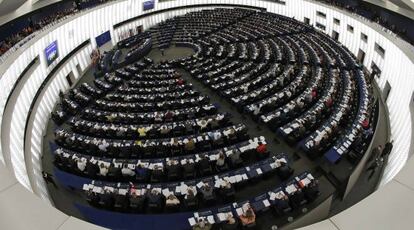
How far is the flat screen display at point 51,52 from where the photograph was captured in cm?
2347

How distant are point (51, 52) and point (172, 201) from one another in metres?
18.5

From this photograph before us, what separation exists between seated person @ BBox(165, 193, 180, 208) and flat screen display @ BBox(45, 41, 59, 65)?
1750cm

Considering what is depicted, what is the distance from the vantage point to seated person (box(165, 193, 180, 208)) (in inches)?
468

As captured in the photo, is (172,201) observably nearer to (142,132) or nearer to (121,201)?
(121,201)

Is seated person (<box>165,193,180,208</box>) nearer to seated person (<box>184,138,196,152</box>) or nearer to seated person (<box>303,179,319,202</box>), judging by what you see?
seated person (<box>184,138,196,152</box>)

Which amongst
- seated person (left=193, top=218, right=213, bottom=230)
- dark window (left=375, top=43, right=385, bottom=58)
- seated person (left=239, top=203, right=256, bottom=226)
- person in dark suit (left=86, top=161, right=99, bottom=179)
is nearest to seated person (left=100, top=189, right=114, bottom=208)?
person in dark suit (left=86, top=161, right=99, bottom=179)

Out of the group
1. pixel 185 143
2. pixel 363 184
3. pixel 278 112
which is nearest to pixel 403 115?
pixel 363 184

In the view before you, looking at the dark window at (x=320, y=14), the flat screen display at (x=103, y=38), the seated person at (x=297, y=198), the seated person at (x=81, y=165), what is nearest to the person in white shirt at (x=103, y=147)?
the seated person at (x=81, y=165)

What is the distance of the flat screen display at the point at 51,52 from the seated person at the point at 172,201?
1750 centimetres

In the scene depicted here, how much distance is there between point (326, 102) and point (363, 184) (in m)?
5.65

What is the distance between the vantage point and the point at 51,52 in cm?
2416

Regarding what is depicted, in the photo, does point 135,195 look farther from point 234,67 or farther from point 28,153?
point 234,67

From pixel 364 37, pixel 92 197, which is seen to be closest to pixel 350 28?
pixel 364 37

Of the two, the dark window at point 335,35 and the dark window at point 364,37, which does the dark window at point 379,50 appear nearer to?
the dark window at point 364,37
